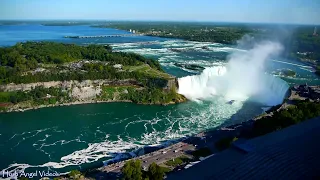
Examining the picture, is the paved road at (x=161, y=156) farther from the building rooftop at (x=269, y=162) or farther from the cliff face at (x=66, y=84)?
the cliff face at (x=66, y=84)

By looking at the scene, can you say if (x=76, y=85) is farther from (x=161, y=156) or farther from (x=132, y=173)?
(x=132, y=173)

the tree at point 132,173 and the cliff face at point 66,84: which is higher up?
the cliff face at point 66,84

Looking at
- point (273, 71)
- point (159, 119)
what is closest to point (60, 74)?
point (159, 119)

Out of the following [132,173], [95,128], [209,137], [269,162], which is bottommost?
[95,128]

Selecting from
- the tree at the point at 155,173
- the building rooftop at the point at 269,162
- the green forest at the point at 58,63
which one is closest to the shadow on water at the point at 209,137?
the tree at the point at 155,173

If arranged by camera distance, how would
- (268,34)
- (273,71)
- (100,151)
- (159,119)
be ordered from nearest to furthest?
(100,151) < (159,119) < (273,71) < (268,34)

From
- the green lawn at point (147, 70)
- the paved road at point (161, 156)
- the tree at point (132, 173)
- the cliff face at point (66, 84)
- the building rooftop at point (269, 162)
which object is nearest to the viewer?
the building rooftop at point (269, 162)

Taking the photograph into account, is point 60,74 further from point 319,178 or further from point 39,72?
point 319,178

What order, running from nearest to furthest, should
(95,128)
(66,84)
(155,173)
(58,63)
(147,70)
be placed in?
(155,173) → (95,128) → (66,84) → (147,70) → (58,63)

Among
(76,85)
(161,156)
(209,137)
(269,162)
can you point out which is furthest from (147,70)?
(269,162)
